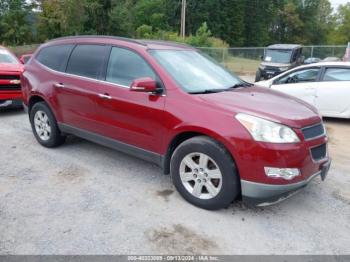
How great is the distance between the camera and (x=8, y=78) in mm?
8414

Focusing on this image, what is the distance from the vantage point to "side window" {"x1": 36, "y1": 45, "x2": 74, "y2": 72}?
18.7ft

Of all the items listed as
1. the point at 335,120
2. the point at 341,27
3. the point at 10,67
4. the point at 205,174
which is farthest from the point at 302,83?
the point at 341,27

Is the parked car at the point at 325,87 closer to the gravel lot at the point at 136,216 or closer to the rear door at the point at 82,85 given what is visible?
the gravel lot at the point at 136,216

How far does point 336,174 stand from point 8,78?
7097mm

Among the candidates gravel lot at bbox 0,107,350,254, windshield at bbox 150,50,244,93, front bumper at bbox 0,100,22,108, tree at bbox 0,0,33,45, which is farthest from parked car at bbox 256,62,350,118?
tree at bbox 0,0,33,45

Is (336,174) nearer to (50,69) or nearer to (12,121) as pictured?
(50,69)

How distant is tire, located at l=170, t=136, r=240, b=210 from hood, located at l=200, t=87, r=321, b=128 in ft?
1.48

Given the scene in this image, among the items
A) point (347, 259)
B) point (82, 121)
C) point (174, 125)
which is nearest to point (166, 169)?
point (174, 125)

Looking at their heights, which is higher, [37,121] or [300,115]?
[300,115]

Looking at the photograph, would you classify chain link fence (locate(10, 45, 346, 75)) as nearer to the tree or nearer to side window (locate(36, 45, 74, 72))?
the tree

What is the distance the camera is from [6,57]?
960 cm

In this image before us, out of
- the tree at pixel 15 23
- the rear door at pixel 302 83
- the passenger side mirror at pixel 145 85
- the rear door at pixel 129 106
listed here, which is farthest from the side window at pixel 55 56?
the tree at pixel 15 23

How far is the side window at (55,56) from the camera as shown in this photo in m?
5.71

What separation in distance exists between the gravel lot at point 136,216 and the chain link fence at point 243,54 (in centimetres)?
2154
